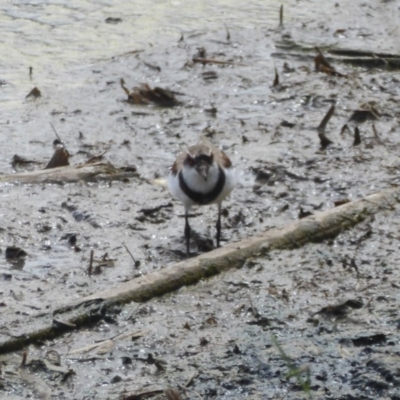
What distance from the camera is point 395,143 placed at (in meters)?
8.29

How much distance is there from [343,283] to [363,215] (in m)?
0.93

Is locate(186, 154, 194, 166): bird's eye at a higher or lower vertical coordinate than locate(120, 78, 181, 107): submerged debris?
higher

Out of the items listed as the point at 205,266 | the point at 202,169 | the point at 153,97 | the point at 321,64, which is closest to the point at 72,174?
the point at 202,169

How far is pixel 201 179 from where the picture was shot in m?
6.63

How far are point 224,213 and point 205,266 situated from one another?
3.47 ft

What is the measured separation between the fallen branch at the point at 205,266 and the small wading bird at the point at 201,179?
0.38m

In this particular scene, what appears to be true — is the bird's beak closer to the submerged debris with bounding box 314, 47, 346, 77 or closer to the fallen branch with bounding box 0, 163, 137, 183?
the fallen branch with bounding box 0, 163, 137, 183

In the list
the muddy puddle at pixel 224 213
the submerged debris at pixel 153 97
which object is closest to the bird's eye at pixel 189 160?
the muddy puddle at pixel 224 213

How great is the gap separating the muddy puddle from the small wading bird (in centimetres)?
35

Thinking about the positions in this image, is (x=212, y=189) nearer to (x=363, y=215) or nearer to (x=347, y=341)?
(x=363, y=215)

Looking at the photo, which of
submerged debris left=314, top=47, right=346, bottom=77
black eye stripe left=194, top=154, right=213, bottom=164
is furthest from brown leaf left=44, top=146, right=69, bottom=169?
submerged debris left=314, top=47, right=346, bottom=77

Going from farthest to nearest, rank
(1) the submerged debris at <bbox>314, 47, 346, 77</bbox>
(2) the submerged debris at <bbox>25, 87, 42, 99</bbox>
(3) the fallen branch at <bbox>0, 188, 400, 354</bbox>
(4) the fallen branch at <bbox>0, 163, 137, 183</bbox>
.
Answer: (1) the submerged debris at <bbox>314, 47, 346, 77</bbox> → (2) the submerged debris at <bbox>25, 87, 42, 99</bbox> → (4) the fallen branch at <bbox>0, 163, 137, 183</bbox> → (3) the fallen branch at <bbox>0, 188, 400, 354</bbox>

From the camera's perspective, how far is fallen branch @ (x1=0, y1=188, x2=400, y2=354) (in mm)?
5648

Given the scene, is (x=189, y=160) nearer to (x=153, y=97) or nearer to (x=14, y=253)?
(x=14, y=253)
